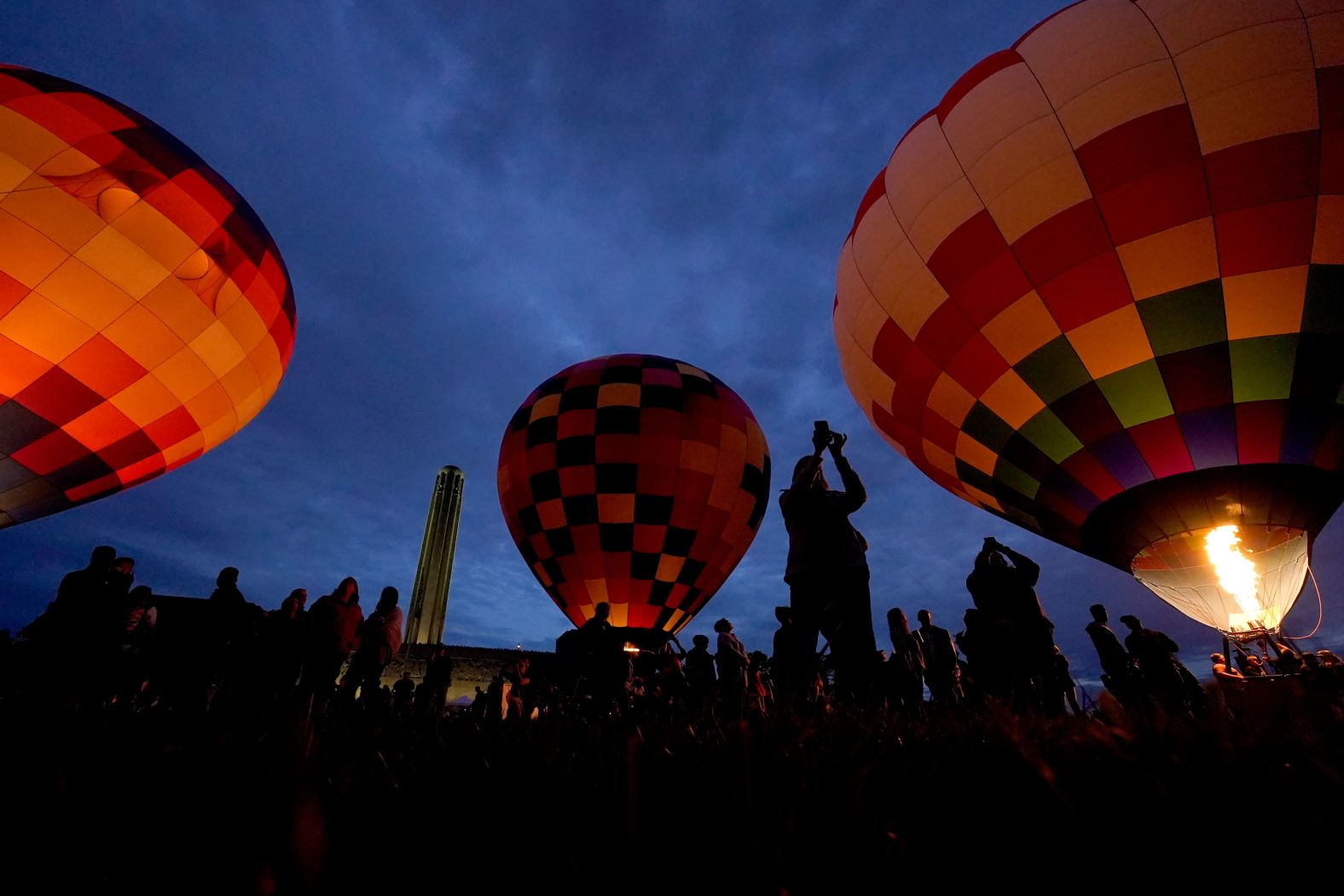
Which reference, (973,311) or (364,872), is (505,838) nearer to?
(364,872)

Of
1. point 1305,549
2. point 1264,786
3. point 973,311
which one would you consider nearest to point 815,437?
point 973,311

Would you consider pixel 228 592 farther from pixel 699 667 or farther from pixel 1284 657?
pixel 1284 657

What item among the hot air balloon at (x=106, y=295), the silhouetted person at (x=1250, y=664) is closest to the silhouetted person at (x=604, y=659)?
the silhouetted person at (x=1250, y=664)

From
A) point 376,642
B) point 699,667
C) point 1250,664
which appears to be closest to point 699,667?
point 699,667

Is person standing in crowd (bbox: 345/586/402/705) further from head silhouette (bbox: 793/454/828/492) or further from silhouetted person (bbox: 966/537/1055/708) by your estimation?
silhouetted person (bbox: 966/537/1055/708)

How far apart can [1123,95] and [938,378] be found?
329cm

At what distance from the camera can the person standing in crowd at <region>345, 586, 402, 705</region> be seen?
5.27m

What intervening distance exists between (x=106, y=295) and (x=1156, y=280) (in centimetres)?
1184

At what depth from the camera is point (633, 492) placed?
35.2 feet

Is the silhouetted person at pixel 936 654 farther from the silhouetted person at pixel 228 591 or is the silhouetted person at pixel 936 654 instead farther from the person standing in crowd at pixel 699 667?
the silhouetted person at pixel 228 591

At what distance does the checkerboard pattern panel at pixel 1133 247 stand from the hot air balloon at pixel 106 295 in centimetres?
922

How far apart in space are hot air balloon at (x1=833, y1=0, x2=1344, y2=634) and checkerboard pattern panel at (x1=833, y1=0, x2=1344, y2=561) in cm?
2

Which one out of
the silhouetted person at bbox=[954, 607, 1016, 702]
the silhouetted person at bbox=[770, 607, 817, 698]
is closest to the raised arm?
the silhouetted person at bbox=[770, 607, 817, 698]

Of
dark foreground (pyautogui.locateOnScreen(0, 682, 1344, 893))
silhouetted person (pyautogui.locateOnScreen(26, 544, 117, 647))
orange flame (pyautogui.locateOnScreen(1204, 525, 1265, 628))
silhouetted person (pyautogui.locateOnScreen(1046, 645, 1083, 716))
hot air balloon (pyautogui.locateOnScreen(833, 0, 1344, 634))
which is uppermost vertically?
hot air balloon (pyautogui.locateOnScreen(833, 0, 1344, 634))
